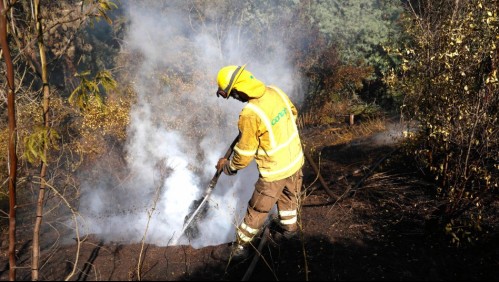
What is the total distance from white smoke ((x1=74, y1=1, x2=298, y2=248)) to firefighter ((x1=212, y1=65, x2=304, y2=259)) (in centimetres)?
38

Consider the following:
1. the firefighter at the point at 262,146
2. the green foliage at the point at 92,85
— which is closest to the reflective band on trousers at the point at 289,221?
the firefighter at the point at 262,146

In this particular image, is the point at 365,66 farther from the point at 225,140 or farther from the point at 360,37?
the point at 225,140

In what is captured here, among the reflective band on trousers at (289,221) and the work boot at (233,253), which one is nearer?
the work boot at (233,253)

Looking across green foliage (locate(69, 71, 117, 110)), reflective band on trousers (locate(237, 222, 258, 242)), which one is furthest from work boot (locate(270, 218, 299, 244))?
green foliage (locate(69, 71, 117, 110))

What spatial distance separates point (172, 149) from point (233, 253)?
8037 millimetres

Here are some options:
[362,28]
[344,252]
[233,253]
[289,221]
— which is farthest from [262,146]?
[362,28]

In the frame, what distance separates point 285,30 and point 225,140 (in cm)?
736

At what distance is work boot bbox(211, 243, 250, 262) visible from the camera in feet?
12.0

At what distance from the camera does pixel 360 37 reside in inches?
547

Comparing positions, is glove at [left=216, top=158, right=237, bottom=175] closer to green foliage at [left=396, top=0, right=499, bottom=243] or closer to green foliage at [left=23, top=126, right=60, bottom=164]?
green foliage at [left=23, top=126, right=60, bottom=164]

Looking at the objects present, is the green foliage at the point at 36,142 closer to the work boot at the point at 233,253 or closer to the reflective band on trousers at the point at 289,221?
the work boot at the point at 233,253

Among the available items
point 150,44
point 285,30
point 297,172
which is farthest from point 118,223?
point 150,44

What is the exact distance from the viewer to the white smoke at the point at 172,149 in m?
6.37

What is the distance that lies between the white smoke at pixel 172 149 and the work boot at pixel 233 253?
356 millimetres
